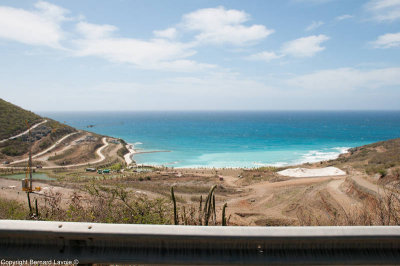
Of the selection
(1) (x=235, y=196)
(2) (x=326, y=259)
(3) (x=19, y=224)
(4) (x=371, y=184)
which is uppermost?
(3) (x=19, y=224)

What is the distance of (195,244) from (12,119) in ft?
254

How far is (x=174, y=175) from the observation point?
44.1m

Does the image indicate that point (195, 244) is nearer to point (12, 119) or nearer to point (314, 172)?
point (314, 172)

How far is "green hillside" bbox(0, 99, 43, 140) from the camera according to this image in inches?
2388

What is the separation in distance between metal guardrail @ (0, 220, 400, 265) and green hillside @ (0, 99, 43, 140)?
67281 mm

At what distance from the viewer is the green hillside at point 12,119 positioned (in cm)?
6066

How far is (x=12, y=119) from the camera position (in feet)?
218

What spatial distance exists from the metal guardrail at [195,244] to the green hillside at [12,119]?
6728 cm

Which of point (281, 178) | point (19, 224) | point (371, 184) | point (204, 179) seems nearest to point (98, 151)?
point (204, 179)

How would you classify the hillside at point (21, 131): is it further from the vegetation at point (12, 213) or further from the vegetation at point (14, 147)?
the vegetation at point (12, 213)

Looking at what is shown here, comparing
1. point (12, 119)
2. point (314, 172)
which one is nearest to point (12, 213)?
point (314, 172)

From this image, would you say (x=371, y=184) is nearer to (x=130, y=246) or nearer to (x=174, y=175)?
(x=130, y=246)

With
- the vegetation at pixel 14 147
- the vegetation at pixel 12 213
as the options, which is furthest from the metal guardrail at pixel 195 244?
the vegetation at pixel 14 147

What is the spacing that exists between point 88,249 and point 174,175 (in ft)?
136
